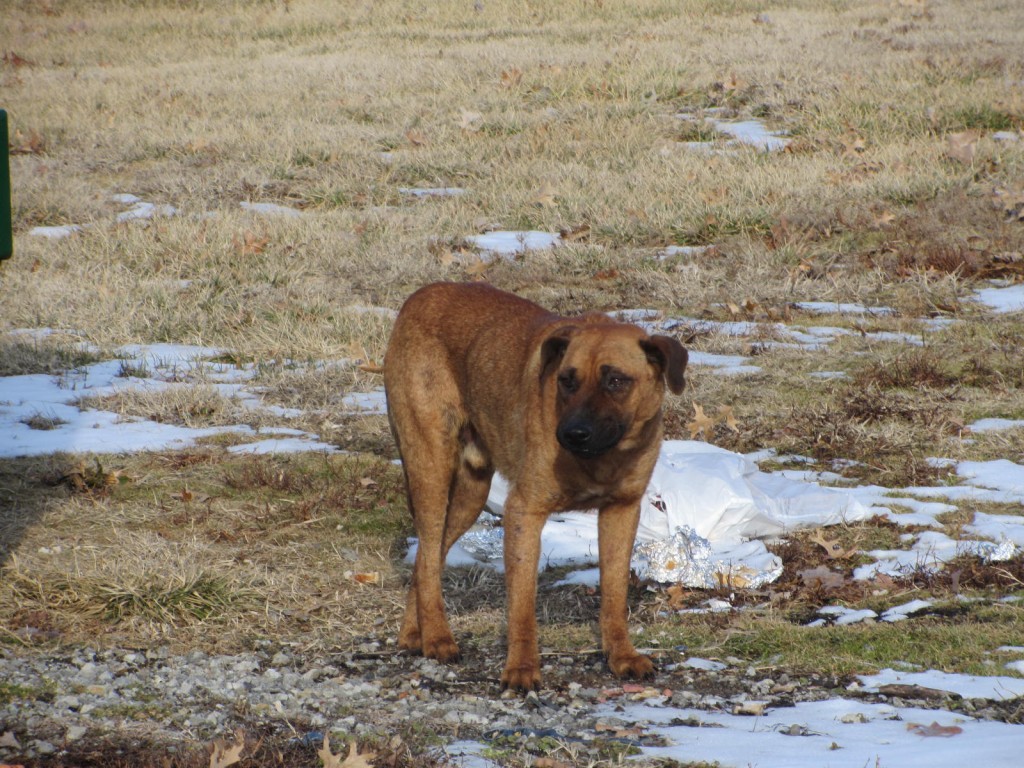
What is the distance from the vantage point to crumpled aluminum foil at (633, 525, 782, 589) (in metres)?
5.73

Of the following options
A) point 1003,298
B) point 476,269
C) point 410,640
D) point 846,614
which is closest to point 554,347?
point 410,640

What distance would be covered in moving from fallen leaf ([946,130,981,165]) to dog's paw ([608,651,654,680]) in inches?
436

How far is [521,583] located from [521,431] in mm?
651

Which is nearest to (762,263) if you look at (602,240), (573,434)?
(602,240)

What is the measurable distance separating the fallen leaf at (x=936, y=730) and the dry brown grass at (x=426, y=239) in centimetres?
172

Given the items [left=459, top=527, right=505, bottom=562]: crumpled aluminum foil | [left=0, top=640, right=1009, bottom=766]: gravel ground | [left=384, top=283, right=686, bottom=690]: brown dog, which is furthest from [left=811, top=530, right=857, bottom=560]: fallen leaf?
[left=459, top=527, right=505, bottom=562]: crumpled aluminum foil

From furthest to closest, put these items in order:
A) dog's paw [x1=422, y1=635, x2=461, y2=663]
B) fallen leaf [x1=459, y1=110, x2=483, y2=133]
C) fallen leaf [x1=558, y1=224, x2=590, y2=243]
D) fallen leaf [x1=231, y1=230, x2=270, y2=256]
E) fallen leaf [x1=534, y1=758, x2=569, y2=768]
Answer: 1. fallen leaf [x1=459, y1=110, x2=483, y2=133]
2. fallen leaf [x1=558, y1=224, x2=590, y2=243]
3. fallen leaf [x1=231, y1=230, x2=270, y2=256]
4. dog's paw [x1=422, y1=635, x2=461, y2=663]
5. fallen leaf [x1=534, y1=758, x2=569, y2=768]

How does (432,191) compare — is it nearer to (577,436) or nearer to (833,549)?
(833,549)

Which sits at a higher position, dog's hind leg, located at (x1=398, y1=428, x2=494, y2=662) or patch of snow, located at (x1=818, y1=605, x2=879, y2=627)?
dog's hind leg, located at (x1=398, y1=428, x2=494, y2=662)

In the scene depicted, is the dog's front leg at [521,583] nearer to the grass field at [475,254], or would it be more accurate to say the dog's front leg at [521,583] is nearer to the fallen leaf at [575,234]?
the grass field at [475,254]

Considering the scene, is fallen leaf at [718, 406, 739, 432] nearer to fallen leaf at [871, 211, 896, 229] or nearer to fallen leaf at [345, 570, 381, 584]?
fallen leaf at [345, 570, 381, 584]

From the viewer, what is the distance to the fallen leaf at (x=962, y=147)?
1404cm

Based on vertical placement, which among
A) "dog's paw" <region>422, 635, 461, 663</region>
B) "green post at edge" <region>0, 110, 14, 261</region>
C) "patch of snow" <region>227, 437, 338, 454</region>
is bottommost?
"patch of snow" <region>227, 437, 338, 454</region>

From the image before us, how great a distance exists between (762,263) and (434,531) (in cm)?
736
